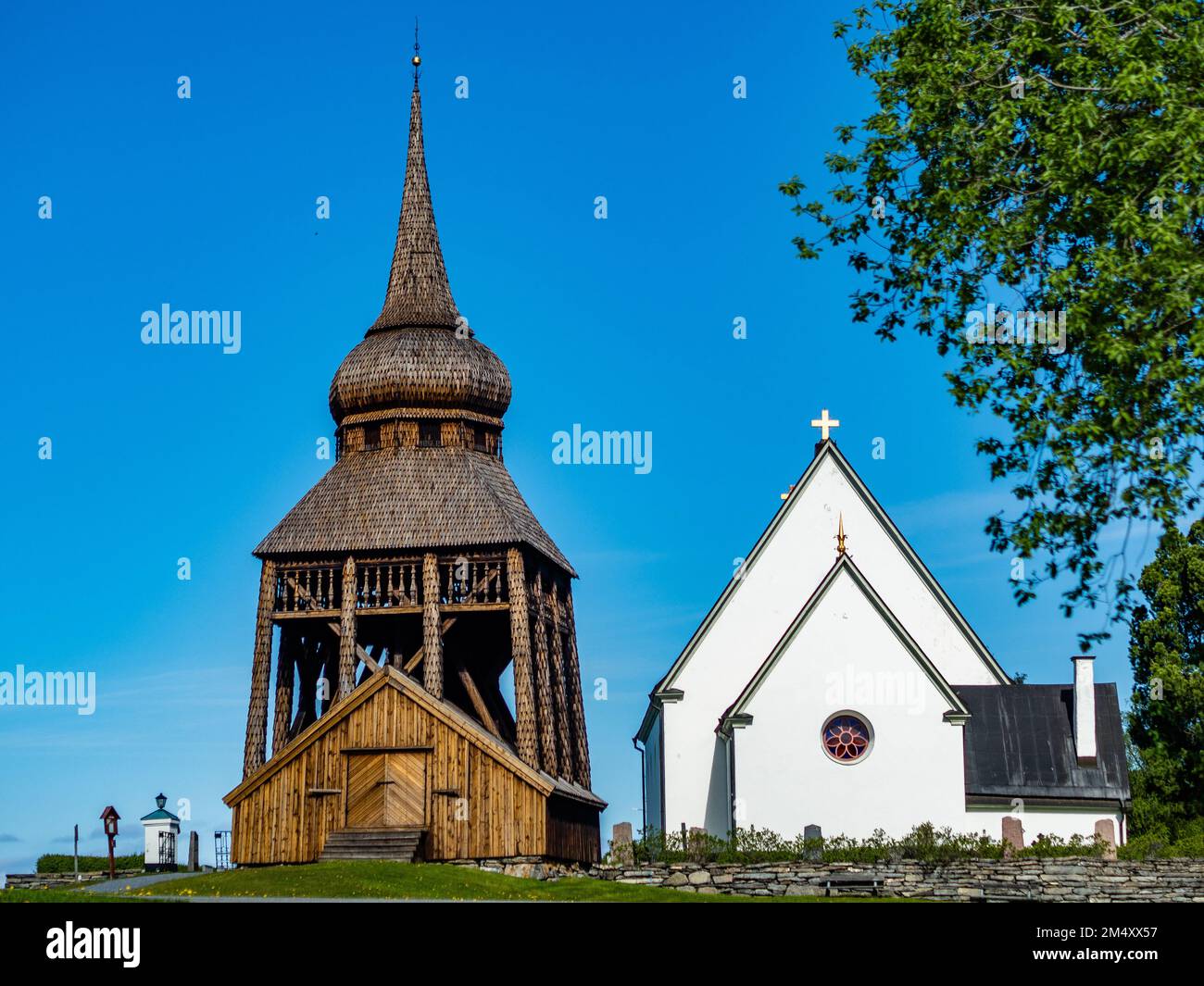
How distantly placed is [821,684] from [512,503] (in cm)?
1924

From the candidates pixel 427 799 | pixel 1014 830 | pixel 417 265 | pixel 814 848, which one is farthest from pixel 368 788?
pixel 417 265

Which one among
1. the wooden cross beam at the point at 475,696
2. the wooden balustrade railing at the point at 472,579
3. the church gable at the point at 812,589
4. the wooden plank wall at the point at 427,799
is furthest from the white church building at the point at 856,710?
the wooden balustrade railing at the point at 472,579

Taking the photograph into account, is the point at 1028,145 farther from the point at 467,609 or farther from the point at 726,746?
the point at 467,609

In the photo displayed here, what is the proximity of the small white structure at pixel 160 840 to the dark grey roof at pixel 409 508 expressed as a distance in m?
8.53

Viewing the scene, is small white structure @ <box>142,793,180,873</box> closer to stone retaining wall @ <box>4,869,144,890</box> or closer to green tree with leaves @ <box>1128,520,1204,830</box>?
stone retaining wall @ <box>4,869,144,890</box>

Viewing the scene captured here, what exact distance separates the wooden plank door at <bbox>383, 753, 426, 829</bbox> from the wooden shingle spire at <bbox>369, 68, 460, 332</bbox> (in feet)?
64.2

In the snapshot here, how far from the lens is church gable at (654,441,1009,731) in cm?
4578

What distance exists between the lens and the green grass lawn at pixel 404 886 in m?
31.5

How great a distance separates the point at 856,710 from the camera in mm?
41625

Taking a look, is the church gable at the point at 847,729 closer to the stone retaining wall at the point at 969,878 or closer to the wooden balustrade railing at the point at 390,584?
the stone retaining wall at the point at 969,878

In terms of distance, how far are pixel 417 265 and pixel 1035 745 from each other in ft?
97.2

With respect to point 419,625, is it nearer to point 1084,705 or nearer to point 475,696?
point 475,696

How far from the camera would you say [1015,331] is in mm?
24609
